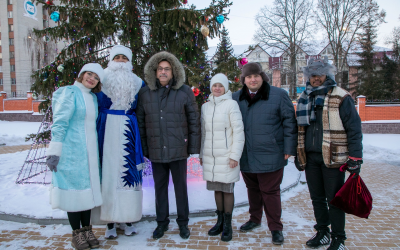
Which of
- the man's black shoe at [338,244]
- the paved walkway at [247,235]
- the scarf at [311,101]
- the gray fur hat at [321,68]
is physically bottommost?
the paved walkway at [247,235]

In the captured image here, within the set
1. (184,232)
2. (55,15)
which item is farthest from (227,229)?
(55,15)

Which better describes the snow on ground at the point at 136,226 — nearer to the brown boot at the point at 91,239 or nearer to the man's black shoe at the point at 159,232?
the man's black shoe at the point at 159,232

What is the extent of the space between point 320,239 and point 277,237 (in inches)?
19.2

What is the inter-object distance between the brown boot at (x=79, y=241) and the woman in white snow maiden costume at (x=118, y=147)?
0.27 metres

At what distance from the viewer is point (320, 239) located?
3094mm

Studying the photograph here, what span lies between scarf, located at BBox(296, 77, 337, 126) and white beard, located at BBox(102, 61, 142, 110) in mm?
1983

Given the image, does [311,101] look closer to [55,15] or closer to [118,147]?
[118,147]

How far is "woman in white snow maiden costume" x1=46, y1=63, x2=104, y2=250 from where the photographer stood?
289 cm

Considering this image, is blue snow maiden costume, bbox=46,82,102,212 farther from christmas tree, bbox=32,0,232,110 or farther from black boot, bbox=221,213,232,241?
christmas tree, bbox=32,0,232,110

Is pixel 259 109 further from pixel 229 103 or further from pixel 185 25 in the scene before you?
pixel 185 25

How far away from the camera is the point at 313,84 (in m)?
3.02

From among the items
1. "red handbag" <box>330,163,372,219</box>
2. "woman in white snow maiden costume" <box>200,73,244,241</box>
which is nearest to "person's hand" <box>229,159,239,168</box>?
"woman in white snow maiden costume" <box>200,73,244,241</box>

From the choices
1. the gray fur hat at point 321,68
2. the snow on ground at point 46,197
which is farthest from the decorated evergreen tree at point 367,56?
the gray fur hat at point 321,68

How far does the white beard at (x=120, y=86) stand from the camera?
3.18m
